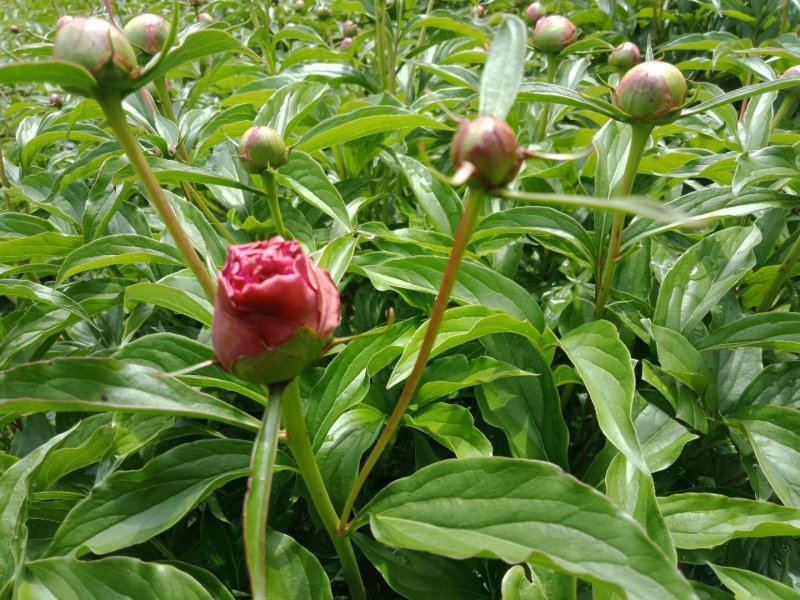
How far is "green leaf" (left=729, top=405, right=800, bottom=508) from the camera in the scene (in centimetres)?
78

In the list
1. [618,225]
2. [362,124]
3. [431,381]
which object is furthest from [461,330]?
[362,124]

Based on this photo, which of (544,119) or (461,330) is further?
(544,119)

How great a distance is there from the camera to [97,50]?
1.61ft

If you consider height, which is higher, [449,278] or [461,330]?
[449,278]

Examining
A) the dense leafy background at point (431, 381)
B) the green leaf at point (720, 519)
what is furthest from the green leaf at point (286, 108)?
the green leaf at point (720, 519)

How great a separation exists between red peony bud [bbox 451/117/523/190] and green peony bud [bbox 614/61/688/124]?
0.42 m

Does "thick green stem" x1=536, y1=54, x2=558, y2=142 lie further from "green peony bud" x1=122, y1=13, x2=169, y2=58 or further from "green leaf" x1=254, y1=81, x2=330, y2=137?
"green peony bud" x1=122, y1=13, x2=169, y2=58

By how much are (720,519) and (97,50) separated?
795mm

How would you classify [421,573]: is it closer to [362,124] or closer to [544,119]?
[362,124]

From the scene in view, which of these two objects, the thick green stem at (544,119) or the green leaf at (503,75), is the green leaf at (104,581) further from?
the thick green stem at (544,119)

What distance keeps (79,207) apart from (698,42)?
4.72 ft

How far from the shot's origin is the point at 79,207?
4.18 ft

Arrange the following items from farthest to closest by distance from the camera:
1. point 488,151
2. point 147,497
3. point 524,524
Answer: point 147,497 < point 524,524 < point 488,151

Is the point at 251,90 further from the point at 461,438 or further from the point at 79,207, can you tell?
the point at 461,438
